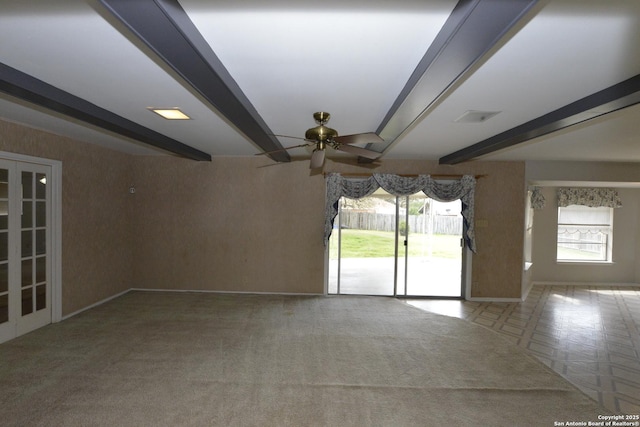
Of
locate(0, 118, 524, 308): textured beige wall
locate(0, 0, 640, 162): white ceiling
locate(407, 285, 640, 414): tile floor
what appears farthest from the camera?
locate(0, 118, 524, 308): textured beige wall

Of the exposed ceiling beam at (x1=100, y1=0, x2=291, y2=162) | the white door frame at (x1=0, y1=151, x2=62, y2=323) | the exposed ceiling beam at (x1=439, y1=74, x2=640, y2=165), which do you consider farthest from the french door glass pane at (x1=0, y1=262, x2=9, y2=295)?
the exposed ceiling beam at (x1=439, y1=74, x2=640, y2=165)

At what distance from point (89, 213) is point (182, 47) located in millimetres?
4016

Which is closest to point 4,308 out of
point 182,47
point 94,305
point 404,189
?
point 94,305

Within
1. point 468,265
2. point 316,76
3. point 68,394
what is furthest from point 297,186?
point 68,394

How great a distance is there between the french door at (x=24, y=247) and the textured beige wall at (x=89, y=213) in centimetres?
18

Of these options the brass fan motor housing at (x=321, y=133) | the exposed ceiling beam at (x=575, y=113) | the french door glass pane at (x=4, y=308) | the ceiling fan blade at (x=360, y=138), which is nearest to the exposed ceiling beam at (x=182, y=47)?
the brass fan motor housing at (x=321, y=133)

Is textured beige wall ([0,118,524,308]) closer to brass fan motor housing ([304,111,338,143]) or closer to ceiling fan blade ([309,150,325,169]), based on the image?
ceiling fan blade ([309,150,325,169])

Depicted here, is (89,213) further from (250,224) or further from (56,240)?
(250,224)

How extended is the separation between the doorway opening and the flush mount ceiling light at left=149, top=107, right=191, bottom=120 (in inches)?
121

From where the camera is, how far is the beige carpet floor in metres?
2.41

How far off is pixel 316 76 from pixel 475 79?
0.99 m

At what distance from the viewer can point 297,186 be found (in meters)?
5.54

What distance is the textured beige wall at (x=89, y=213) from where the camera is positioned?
3.85m

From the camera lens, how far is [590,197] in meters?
6.75
